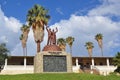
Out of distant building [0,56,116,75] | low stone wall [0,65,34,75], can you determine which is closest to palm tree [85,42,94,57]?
distant building [0,56,116,75]

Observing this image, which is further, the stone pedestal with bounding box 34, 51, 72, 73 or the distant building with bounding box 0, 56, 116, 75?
the distant building with bounding box 0, 56, 116, 75

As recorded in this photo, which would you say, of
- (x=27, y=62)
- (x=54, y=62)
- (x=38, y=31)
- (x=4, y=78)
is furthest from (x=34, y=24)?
(x=4, y=78)

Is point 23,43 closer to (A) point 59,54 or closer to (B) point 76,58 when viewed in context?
(B) point 76,58

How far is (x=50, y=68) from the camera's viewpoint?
34.5 metres

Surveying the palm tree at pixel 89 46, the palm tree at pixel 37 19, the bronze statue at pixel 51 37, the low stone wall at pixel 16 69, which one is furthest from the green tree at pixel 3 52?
the palm tree at pixel 89 46

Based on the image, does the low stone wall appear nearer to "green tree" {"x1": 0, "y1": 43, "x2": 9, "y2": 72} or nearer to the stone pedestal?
"green tree" {"x1": 0, "y1": 43, "x2": 9, "y2": 72}

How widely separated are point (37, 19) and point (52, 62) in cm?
2302

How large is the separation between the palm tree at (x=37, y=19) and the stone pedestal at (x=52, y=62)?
68.4 ft

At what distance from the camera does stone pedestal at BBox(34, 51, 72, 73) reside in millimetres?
34531

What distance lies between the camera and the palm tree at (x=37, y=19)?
56031mm

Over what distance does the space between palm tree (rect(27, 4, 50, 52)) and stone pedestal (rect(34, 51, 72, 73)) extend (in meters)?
20.8

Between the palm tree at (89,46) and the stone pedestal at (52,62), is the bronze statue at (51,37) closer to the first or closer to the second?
the stone pedestal at (52,62)

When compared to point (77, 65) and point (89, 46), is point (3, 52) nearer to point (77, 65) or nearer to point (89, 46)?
point (77, 65)

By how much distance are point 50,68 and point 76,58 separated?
31088 mm
